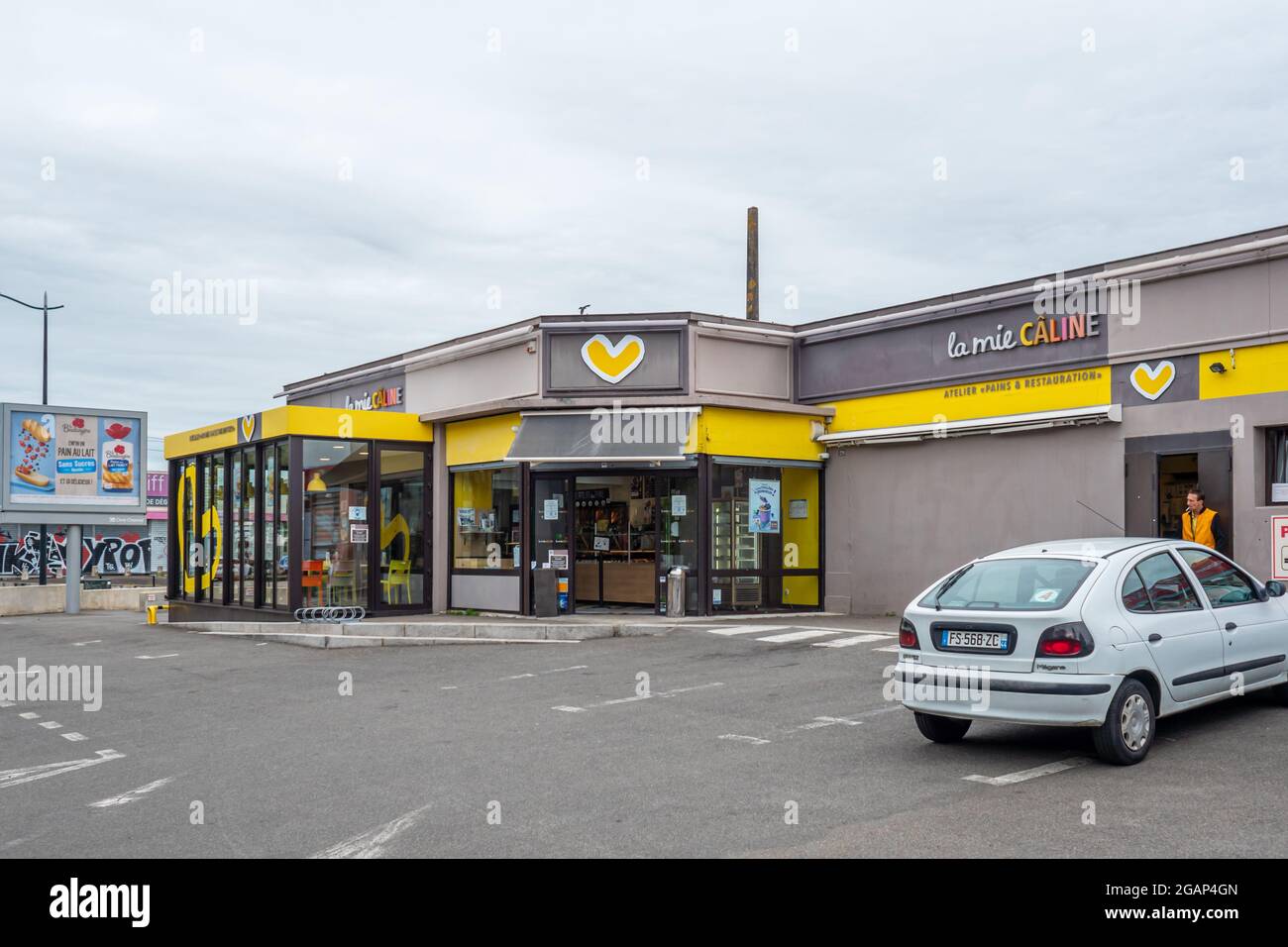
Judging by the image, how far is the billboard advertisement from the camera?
27484 mm

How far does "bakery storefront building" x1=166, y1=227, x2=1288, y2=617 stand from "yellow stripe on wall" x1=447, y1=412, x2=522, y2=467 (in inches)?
2.1

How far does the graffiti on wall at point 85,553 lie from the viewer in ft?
177

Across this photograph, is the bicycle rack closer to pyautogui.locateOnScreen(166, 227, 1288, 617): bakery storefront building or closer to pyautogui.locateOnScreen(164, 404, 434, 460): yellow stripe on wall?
pyautogui.locateOnScreen(166, 227, 1288, 617): bakery storefront building

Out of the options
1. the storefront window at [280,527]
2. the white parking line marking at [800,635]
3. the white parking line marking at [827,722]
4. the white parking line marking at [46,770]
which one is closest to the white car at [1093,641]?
the white parking line marking at [827,722]

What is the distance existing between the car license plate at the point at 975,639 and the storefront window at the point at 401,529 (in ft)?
47.1

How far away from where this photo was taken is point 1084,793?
6.88 meters

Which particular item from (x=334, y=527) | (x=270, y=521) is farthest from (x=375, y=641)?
(x=270, y=521)

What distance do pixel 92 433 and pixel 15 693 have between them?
57.1ft

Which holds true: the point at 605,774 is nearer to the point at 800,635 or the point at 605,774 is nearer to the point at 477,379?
the point at 800,635

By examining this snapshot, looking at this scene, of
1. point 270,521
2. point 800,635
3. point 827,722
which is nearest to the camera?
point 827,722

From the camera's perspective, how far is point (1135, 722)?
7.64 m

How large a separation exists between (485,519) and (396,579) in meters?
2.02

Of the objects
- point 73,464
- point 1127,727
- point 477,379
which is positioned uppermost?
point 477,379
